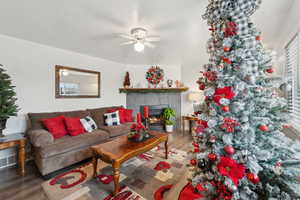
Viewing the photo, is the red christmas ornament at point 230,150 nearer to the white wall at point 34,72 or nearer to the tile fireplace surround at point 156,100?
the white wall at point 34,72

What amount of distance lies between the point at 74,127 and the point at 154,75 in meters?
2.70

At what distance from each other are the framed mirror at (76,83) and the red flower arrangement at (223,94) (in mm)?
3318

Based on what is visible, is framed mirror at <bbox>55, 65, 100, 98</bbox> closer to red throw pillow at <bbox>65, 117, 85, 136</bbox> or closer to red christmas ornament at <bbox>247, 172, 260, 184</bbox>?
red throw pillow at <bbox>65, 117, 85, 136</bbox>

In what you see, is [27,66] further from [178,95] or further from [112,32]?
[178,95]

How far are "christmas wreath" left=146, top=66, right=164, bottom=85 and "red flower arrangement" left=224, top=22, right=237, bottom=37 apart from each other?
3168mm

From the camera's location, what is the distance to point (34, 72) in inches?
101

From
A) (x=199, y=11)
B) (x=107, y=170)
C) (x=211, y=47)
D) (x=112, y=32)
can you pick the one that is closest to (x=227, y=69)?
(x=211, y=47)

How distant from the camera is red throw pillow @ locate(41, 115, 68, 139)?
221cm

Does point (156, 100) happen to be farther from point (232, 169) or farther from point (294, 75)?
point (232, 169)

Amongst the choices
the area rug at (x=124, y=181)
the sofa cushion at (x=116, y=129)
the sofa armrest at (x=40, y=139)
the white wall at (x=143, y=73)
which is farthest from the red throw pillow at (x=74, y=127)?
the white wall at (x=143, y=73)

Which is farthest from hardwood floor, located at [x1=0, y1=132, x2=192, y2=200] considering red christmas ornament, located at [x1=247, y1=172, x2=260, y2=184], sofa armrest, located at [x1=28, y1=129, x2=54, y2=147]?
red christmas ornament, located at [x1=247, y1=172, x2=260, y2=184]

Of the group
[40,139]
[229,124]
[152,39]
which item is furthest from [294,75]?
[40,139]

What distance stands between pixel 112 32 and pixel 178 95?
3029mm

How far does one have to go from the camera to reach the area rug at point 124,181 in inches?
61.1
